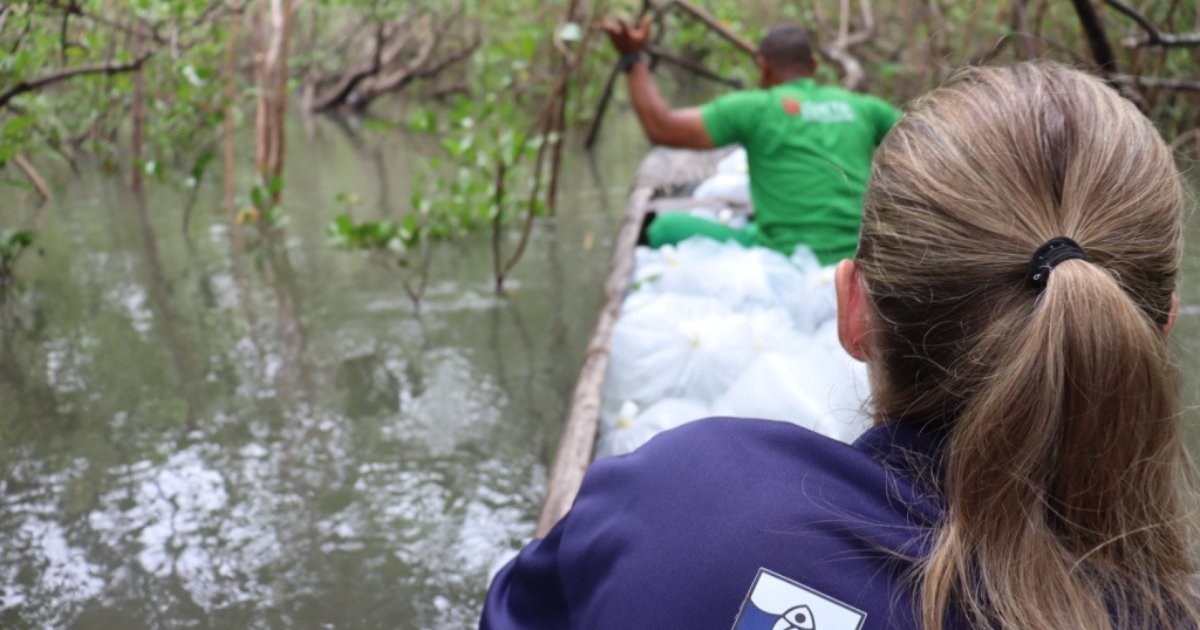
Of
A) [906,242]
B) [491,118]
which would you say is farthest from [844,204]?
[906,242]

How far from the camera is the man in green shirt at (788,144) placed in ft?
9.79

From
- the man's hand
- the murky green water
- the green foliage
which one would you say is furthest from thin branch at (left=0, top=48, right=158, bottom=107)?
the man's hand

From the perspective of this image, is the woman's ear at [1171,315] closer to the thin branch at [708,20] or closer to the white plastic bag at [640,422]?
the white plastic bag at [640,422]

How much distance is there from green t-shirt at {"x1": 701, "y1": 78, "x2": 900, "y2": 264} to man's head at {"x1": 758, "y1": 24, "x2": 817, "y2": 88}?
0.50 ft

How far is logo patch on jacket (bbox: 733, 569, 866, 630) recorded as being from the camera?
75cm

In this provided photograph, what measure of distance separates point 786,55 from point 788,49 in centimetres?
2

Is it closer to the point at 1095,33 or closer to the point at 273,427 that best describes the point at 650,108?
the point at 1095,33

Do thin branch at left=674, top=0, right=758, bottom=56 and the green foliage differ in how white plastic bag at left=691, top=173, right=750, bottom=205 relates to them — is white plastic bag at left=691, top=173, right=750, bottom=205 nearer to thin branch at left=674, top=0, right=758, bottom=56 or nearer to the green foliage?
thin branch at left=674, top=0, right=758, bottom=56

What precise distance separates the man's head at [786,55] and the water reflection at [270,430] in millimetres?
1130

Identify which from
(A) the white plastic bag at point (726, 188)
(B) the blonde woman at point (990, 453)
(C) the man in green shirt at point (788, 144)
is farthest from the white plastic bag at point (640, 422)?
(A) the white plastic bag at point (726, 188)

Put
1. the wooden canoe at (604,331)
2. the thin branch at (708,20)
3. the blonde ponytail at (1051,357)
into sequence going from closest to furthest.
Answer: the blonde ponytail at (1051,357) → the wooden canoe at (604,331) → the thin branch at (708,20)

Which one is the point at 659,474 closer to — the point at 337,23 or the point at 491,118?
the point at 491,118

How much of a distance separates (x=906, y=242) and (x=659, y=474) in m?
0.30

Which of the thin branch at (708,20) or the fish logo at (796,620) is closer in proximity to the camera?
the fish logo at (796,620)
